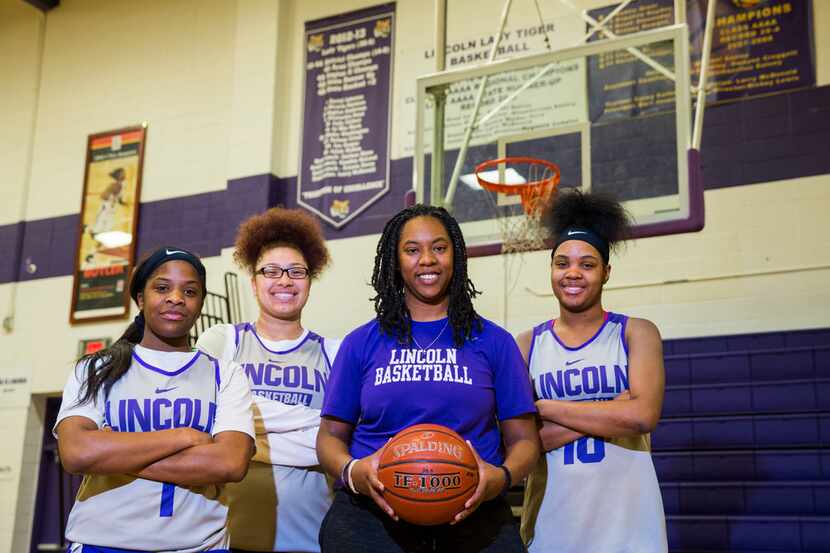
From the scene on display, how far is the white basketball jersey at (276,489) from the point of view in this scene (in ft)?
9.85

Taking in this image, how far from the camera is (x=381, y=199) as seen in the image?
8398 millimetres

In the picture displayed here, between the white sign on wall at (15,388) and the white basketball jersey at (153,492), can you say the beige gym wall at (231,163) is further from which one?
the white basketball jersey at (153,492)

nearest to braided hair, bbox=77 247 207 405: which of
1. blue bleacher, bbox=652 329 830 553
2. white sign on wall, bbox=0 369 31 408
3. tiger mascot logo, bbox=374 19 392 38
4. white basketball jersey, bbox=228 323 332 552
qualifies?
white basketball jersey, bbox=228 323 332 552

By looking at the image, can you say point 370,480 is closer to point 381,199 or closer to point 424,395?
point 424,395

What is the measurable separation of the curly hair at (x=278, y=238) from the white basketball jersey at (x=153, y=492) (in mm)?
970

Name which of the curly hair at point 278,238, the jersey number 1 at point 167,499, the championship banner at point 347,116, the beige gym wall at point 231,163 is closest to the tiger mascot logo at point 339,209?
the championship banner at point 347,116

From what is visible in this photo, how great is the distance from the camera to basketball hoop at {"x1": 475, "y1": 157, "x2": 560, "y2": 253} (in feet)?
18.2

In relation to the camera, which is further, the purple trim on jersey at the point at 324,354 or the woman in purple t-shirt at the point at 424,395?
the purple trim on jersey at the point at 324,354

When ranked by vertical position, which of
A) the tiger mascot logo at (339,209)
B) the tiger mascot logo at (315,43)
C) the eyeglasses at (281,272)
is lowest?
the eyeglasses at (281,272)

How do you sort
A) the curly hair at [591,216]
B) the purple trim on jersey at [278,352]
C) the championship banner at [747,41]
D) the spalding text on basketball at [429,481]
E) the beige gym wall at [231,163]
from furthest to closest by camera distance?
the championship banner at [747,41], the beige gym wall at [231,163], the purple trim on jersey at [278,352], the curly hair at [591,216], the spalding text on basketball at [429,481]

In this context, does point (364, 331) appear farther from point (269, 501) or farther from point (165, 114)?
point (165, 114)

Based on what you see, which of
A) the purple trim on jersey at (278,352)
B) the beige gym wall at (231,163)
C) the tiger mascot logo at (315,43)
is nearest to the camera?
the purple trim on jersey at (278,352)

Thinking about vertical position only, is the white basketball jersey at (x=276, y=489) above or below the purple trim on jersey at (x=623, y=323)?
below

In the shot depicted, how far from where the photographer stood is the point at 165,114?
9.67 m
